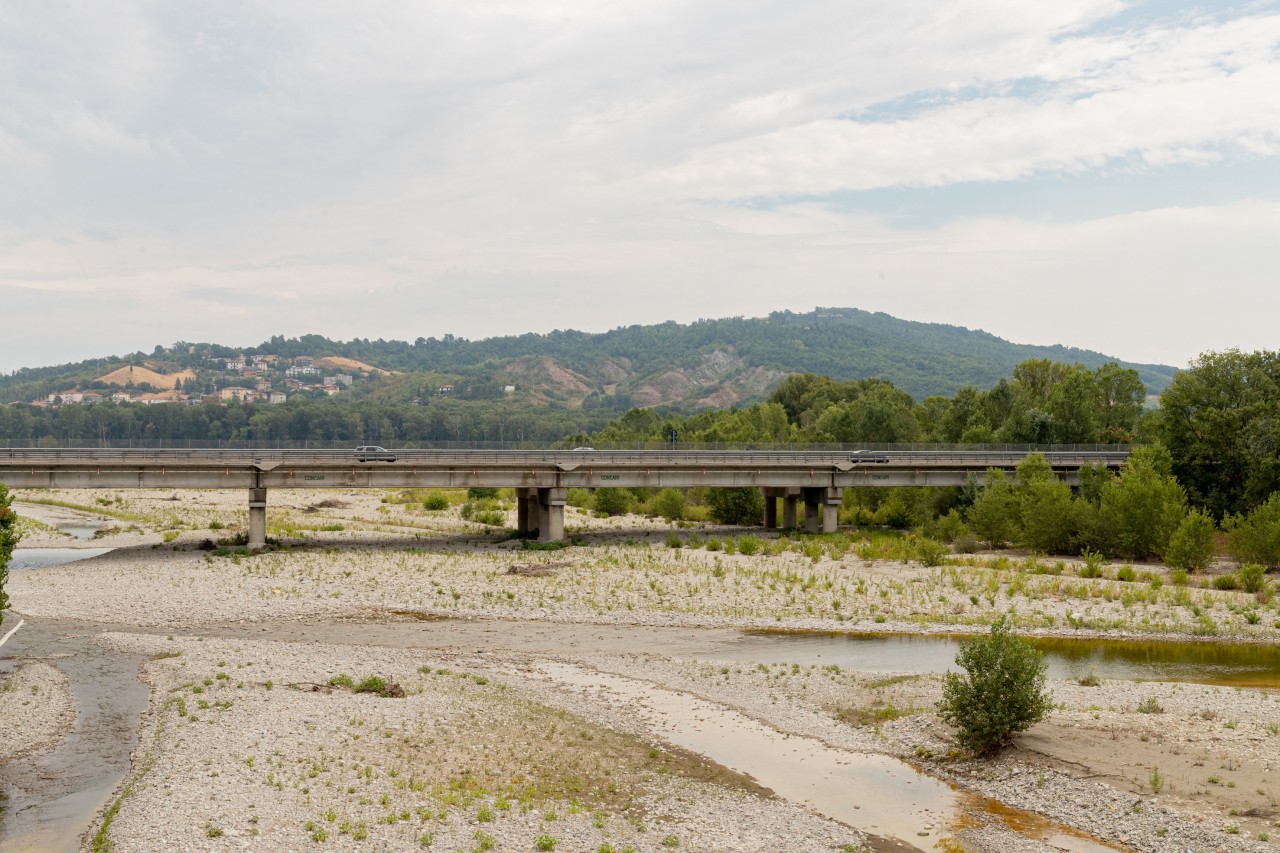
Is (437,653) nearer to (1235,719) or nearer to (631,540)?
(1235,719)

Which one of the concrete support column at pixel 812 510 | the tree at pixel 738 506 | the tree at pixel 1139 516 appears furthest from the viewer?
the tree at pixel 738 506

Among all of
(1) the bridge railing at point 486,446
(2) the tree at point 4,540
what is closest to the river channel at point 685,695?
(2) the tree at point 4,540

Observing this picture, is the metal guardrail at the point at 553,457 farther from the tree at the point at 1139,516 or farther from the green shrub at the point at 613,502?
the green shrub at the point at 613,502

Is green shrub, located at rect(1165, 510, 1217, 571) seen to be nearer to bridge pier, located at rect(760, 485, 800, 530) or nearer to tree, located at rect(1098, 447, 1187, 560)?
tree, located at rect(1098, 447, 1187, 560)

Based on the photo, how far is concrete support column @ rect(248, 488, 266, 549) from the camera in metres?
69.6

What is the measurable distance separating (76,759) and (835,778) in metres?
20.2

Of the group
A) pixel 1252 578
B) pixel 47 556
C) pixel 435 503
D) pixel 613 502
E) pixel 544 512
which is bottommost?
pixel 47 556

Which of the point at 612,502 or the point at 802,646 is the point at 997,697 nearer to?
the point at 802,646

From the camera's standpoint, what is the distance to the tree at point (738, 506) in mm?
94750

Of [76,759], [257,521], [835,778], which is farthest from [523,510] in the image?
[835,778]

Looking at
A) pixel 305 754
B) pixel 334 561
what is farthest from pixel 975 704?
pixel 334 561

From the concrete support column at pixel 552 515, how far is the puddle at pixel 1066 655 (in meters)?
30.6

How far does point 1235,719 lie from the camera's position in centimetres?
3073

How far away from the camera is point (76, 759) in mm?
28125
